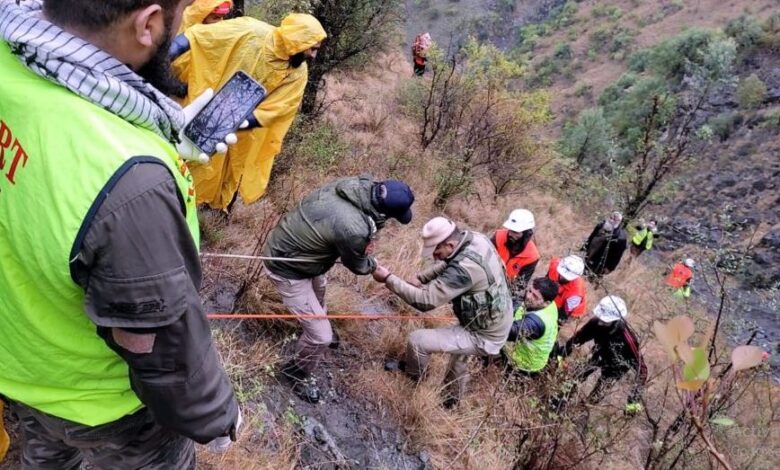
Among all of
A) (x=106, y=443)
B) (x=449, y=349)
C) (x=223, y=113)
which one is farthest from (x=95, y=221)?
(x=449, y=349)

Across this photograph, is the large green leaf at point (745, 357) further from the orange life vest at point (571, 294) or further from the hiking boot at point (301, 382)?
the orange life vest at point (571, 294)

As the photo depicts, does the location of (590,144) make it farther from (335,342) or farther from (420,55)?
(335,342)

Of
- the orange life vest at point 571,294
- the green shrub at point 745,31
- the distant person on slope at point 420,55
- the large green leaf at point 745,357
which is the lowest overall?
the green shrub at point 745,31

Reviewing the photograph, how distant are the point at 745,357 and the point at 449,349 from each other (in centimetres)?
311

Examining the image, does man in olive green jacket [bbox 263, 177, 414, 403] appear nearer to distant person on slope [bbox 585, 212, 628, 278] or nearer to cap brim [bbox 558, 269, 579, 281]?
cap brim [bbox 558, 269, 579, 281]

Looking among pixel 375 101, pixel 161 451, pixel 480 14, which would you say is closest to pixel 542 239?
pixel 375 101

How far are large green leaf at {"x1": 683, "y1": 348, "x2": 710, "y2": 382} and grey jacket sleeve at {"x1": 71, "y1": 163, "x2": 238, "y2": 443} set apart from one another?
100cm

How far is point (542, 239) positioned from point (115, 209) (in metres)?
9.79

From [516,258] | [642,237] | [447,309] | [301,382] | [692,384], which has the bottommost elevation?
[642,237]

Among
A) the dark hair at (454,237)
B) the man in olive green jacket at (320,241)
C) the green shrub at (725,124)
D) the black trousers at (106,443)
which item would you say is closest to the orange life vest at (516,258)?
the dark hair at (454,237)

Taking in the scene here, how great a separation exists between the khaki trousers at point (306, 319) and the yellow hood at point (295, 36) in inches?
60.2

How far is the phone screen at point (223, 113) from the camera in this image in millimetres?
2688

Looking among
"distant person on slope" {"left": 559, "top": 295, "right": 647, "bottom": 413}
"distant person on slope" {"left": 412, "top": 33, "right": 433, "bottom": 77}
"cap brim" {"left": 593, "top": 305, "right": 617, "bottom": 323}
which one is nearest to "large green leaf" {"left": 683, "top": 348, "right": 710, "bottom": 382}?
"distant person on slope" {"left": 559, "top": 295, "right": 647, "bottom": 413}

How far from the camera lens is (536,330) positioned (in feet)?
14.0
